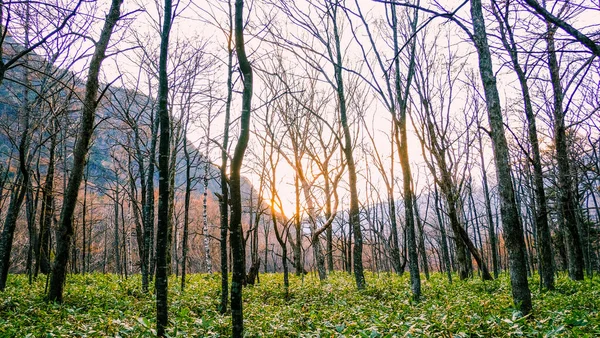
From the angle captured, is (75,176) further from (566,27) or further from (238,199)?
(566,27)

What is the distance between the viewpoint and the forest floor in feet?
12.7

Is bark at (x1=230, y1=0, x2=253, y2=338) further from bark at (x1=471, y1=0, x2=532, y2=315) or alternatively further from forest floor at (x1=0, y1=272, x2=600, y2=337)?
bark at (x1=471, y1=0, x2=532, y2=315)

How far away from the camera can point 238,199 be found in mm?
4582

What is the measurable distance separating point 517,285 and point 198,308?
650 centimetres

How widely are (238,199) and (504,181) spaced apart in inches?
172

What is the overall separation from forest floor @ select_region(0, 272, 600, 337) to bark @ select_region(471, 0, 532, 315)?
410 mm

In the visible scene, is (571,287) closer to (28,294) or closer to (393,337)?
(393,337)

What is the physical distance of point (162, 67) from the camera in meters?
5.27

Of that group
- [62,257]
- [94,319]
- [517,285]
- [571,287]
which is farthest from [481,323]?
[62,257]

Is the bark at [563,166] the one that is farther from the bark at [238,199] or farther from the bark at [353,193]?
the bark at [238,199]

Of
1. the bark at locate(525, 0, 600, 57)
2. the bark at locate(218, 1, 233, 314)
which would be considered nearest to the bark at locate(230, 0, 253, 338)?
the bark at locate(218, 1, 233, 314)

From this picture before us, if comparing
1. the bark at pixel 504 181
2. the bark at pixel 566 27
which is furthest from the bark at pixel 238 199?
the bark at pixel 504 181

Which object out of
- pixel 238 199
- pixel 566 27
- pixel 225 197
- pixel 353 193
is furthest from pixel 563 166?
pixel 238 199

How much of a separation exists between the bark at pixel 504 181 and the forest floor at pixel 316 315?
41cm
